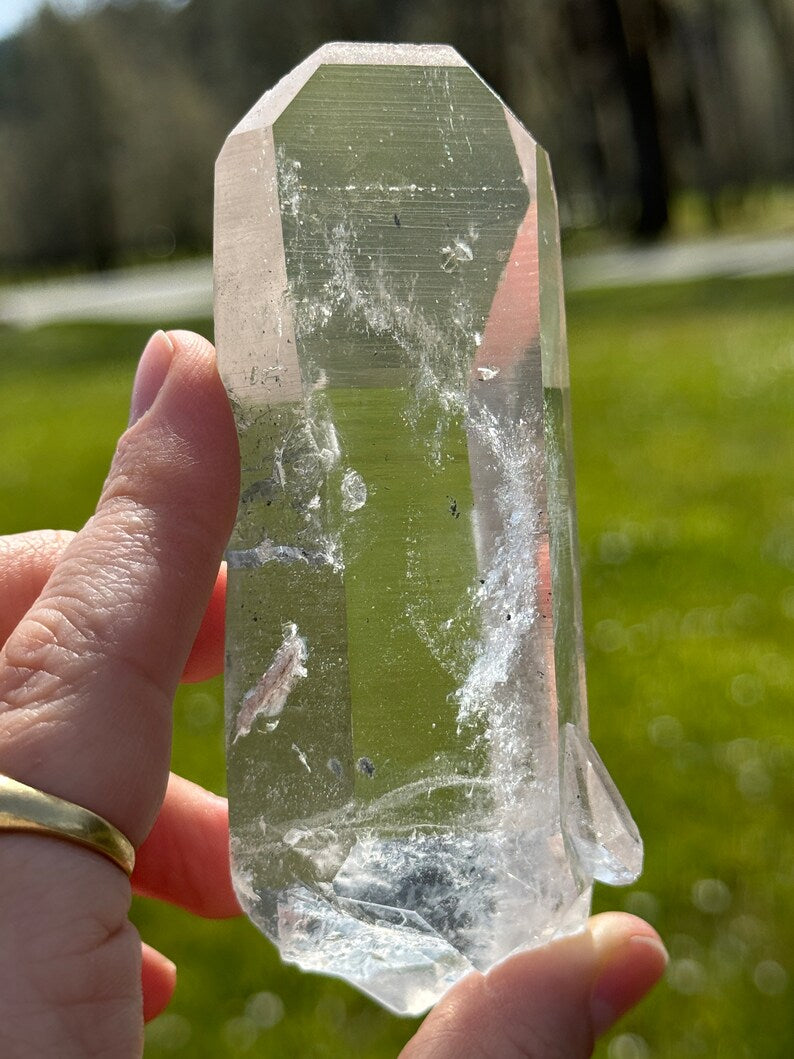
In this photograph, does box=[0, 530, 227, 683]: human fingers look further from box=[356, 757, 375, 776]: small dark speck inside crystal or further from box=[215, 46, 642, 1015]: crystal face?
box=[356, 757, 375, 776]: small dark speck inside crystal

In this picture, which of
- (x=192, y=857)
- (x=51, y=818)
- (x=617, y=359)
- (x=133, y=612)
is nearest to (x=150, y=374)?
(x=133, y=612)

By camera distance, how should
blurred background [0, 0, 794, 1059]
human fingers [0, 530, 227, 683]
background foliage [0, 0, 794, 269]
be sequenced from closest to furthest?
human fingers [0, 530, 227, 683]
blurred background [0, 0, 794, 1059]
background foliage [0, 0, 794, 269]

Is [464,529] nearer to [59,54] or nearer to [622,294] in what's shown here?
[622,294]

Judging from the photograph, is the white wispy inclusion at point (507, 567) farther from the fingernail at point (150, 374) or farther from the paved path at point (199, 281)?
the paved path at point (199, 281)

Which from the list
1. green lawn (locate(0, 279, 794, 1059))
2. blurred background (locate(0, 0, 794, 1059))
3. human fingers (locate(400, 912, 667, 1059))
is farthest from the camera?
blurred background (locate(0, 0, 794, 1059))

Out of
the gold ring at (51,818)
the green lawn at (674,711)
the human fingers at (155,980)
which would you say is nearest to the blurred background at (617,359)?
the green lawn at (674,711)

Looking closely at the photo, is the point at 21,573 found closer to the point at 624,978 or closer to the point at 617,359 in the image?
the point at 624,978

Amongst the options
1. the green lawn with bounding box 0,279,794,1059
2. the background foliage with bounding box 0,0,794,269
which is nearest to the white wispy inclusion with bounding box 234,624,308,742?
the green lawn with bounding box 0,279,794,1059

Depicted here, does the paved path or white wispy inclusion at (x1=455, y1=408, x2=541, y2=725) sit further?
the paved path
